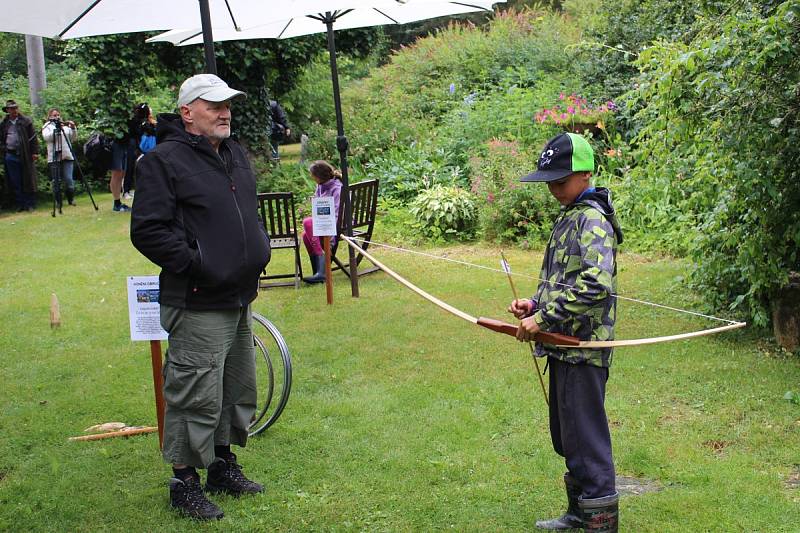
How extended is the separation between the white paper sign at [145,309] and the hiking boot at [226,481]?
29.0 inches

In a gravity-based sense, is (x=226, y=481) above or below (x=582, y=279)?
below

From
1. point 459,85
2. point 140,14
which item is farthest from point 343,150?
point 459,85

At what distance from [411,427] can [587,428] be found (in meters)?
1.86

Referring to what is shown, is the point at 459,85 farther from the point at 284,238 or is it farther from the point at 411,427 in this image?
the point at 411,427

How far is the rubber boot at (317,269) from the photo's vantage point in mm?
9344

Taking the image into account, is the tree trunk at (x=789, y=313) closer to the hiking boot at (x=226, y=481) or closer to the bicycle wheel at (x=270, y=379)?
the bicycle wheel at (x=270, y=379)

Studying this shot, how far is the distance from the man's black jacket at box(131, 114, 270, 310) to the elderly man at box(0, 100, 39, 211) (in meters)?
11.9

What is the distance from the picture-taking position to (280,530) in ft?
13.5

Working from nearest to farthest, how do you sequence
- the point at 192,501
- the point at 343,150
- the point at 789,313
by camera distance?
the point at 192,501 < the point at 789,313 < the point at 343,150

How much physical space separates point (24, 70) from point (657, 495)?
3227cm

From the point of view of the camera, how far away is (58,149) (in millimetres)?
14664

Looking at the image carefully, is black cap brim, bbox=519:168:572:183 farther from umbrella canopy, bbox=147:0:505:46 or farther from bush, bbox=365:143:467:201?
bush, bbox=365:143:467:201

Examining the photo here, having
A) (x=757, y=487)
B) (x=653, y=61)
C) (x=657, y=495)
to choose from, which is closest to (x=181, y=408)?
(x=657, y=495)

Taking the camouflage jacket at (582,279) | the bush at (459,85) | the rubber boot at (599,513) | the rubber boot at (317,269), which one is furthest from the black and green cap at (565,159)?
the bush at (459,85)
